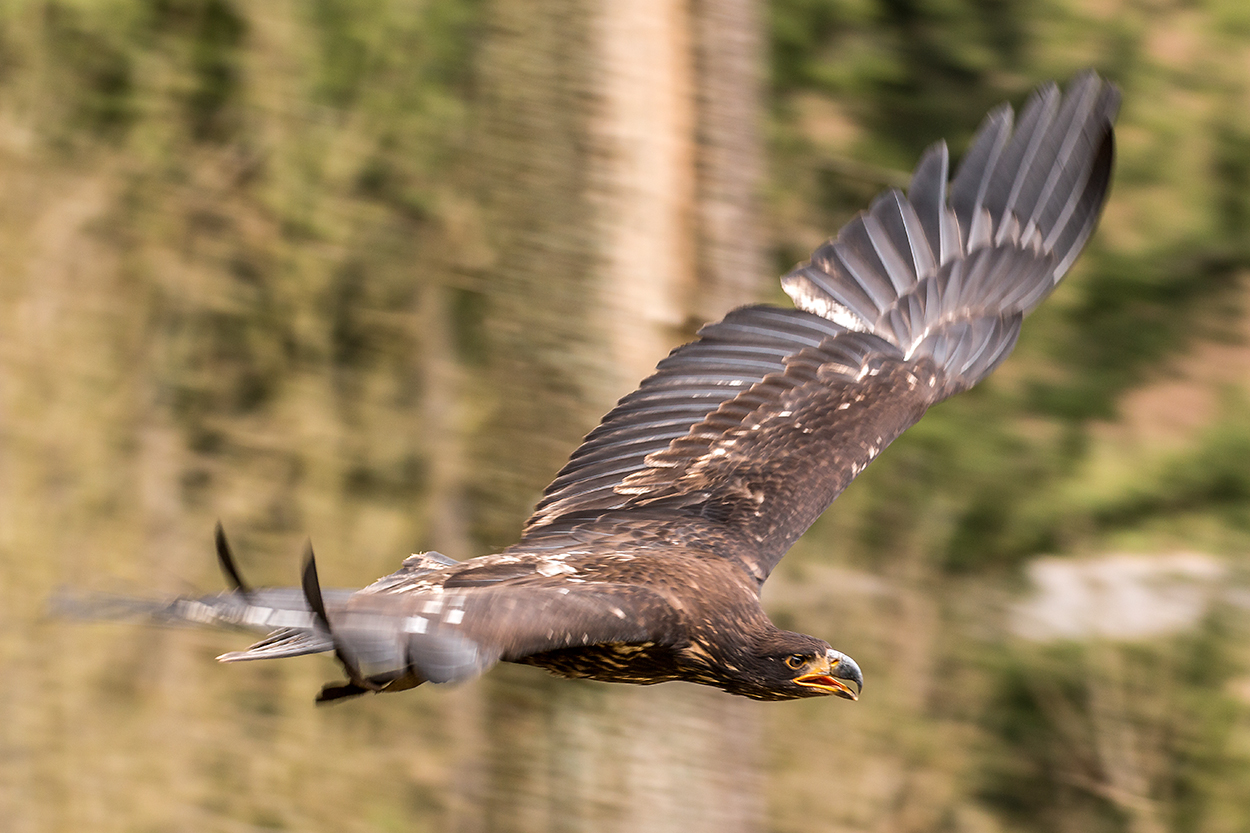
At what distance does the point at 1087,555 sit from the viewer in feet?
26.1

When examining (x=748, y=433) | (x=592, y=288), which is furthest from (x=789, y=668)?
(x=592, y=288)

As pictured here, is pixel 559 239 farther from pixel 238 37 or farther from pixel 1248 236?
pixel 1248 236

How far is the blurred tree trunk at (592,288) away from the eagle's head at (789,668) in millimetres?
1046

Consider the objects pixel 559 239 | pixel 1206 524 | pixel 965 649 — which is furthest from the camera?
pixel 965 649

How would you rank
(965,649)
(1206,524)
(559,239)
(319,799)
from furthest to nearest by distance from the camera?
(965,649) → (1206,524) → (319,799) → (559,239)

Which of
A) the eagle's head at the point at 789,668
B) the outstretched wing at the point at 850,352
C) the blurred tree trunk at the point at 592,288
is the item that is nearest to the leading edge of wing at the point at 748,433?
the outstretched wing at the point at 850,352

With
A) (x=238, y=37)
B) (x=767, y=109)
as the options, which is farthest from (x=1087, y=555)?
(x=238, y=37)

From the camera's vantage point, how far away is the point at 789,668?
4.55 meters

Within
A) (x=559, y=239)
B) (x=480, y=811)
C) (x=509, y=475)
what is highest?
(x=559, y=239)

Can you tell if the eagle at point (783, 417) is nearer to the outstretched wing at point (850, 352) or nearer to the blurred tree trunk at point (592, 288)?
the outstretched wing at point (850, 352)

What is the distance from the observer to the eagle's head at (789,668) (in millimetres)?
4543

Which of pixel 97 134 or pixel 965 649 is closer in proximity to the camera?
pixel 97 134

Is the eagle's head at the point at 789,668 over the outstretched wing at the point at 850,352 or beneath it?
beneath

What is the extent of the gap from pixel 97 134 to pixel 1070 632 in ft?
16.8
